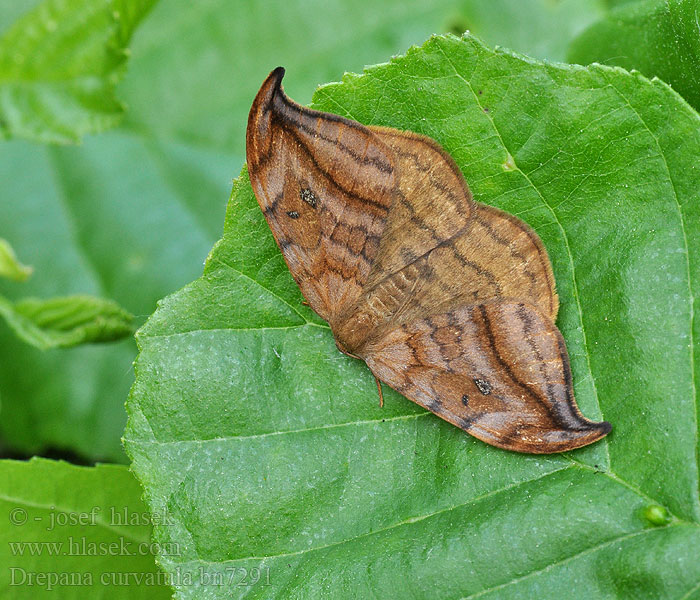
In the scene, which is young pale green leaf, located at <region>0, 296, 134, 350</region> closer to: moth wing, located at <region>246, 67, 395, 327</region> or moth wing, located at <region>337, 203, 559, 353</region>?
moth wing, located at <region>246, 67, 395, 327</region>

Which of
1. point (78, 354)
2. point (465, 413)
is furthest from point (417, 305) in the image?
point (78, 354)

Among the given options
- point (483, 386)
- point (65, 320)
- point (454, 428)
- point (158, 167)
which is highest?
point (158, 167)

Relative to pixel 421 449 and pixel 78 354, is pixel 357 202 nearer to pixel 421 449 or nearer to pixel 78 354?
pixel 421 449

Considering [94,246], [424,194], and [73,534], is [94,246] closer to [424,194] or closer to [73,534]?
Result: [73,534]

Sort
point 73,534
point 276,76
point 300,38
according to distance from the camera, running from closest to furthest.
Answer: point 276,76, point 73,534, point 300,38

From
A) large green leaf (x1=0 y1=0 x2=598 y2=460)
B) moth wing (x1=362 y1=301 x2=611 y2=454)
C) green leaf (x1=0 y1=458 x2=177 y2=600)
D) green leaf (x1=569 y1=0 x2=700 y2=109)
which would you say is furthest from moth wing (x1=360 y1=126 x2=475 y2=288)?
large green leaf (x1=0 y1=0 x2=598 y2=460)

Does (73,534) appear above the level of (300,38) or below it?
below

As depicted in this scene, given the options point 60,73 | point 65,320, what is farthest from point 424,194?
point 60,73
